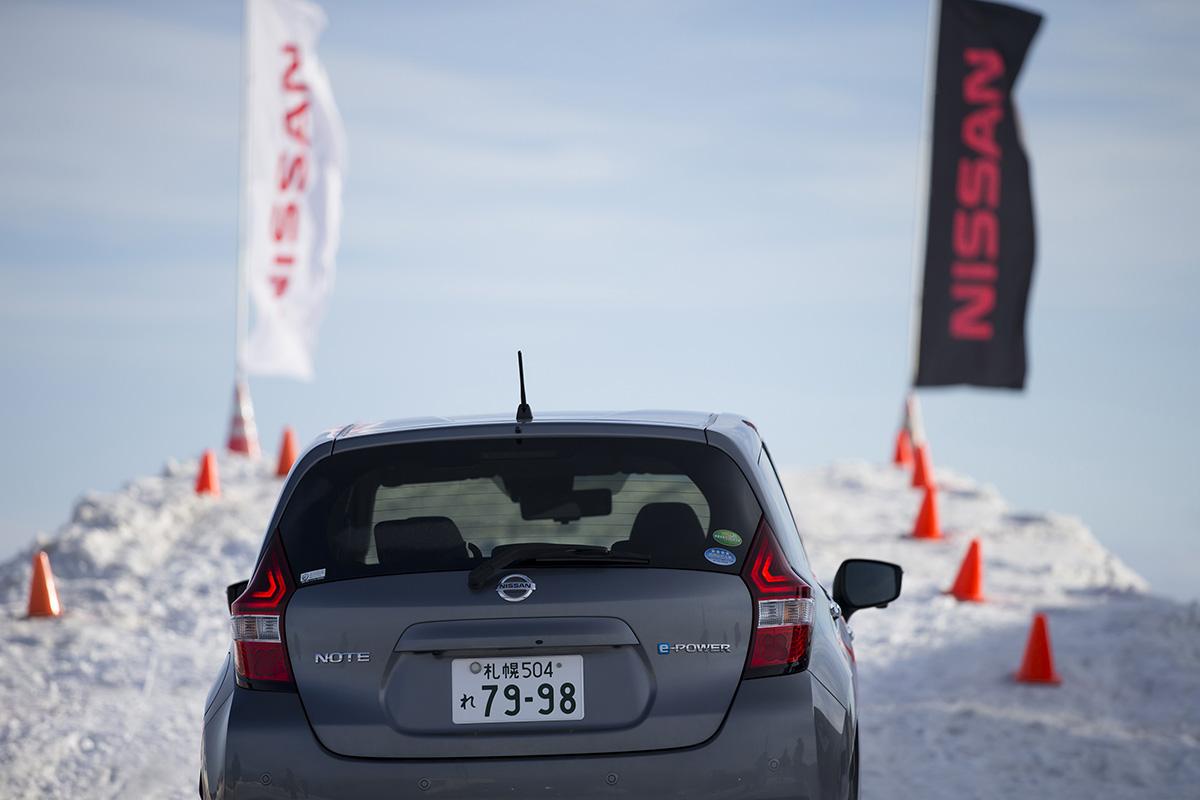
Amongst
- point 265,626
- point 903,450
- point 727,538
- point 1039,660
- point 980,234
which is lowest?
point 903,450

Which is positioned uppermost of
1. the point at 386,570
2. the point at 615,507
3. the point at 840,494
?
the point at 386,570

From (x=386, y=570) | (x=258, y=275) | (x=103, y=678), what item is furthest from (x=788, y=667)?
(x=258, y=275)

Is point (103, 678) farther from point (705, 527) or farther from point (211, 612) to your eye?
point (705, 527)

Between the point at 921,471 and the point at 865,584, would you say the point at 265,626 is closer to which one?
the point at 865,584

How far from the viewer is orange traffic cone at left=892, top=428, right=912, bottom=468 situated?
22156mm

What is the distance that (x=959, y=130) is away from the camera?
2239 centimetres

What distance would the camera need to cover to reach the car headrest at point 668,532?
4.12m

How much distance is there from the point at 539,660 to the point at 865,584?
5.54ft

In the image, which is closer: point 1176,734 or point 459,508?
point 459,508

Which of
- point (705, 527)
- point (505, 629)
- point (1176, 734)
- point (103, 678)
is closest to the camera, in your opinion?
point (505, 629)

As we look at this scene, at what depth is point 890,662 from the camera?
1041 centimetres

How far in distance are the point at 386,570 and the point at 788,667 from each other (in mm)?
1141

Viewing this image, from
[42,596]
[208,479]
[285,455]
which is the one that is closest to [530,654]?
[42,596]

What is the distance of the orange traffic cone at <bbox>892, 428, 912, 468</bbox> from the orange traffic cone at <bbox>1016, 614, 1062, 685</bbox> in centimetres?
1218
